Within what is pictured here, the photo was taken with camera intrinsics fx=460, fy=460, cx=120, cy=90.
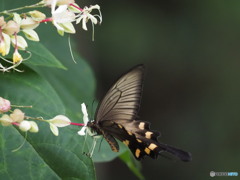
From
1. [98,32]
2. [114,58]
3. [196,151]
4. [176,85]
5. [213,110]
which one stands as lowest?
[196,151]

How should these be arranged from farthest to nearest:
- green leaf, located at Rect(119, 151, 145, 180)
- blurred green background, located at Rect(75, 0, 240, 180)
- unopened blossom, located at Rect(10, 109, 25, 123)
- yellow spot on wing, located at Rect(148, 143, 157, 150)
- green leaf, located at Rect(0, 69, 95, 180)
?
blurred green background, located at Rect(75, 0, 240, 180) → green leaf, located at Rect(119, 151, 145, 180) → yellow spot on wing, located at Rect(148, 143, 157, 150) → green leaf, located at Rect(0, 69, 95, 180) → unopened blossom, located at Rect(10, 109, 25, 123)

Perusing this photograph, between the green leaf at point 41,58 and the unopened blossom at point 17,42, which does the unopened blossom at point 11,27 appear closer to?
the unopened blossom at point 17,42

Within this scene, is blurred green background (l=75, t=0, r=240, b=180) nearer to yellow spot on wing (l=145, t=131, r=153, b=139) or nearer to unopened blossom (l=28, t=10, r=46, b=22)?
yellow spot on wing (l=145, t=131, r=153, b=139)

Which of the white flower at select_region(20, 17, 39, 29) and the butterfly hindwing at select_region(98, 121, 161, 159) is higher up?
the white flower at select_region(20, 17, 39, 29)

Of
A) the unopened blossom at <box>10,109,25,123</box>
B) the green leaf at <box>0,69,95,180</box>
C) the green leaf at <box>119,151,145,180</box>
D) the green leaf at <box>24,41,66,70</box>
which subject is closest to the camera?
the unopened blossom at <box>10,109,25,123</box>

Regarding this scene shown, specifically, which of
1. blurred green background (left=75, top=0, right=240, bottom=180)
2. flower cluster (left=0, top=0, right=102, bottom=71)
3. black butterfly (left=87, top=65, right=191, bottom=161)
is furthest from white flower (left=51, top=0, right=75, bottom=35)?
blurred green background (left=75, top=0, right=240, bottom=180)

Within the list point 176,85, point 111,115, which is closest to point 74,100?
point 111,115

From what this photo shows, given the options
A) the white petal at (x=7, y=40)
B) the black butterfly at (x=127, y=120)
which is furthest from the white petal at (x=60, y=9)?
the black butterfly at (x=127, y=120)

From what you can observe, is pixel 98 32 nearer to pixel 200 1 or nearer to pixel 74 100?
pixel 200 1
